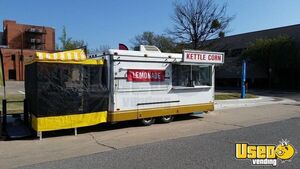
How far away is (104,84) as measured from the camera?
436 inches

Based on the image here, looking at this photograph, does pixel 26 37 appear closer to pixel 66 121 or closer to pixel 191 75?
pixel 191 75

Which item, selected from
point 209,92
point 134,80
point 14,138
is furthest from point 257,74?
point 14,138

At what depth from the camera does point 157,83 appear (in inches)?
482

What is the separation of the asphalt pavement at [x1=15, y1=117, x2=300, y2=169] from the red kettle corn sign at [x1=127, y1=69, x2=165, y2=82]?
314 centimetres

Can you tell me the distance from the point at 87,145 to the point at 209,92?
6847 mm

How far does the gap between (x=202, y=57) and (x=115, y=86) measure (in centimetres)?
412

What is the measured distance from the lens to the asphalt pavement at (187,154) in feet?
21.6

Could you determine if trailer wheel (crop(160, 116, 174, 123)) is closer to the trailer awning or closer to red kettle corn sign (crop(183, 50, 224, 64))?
red kettle corn sign (crop(183, 50, 224, 64))

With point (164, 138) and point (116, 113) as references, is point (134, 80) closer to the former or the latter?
point (116, 113)

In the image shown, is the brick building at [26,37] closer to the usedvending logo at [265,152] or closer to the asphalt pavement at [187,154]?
the asphalt pavement at [187,154]

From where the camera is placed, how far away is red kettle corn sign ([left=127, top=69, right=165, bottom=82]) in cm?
1144

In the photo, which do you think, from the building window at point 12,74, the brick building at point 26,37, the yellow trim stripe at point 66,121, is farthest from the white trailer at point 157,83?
the brick building at point 26,37

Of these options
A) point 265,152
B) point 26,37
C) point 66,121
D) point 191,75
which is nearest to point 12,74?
point 26,37

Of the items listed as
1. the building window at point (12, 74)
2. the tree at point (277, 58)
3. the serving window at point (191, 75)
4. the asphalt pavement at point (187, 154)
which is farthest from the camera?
the building window at point (12, 74)
